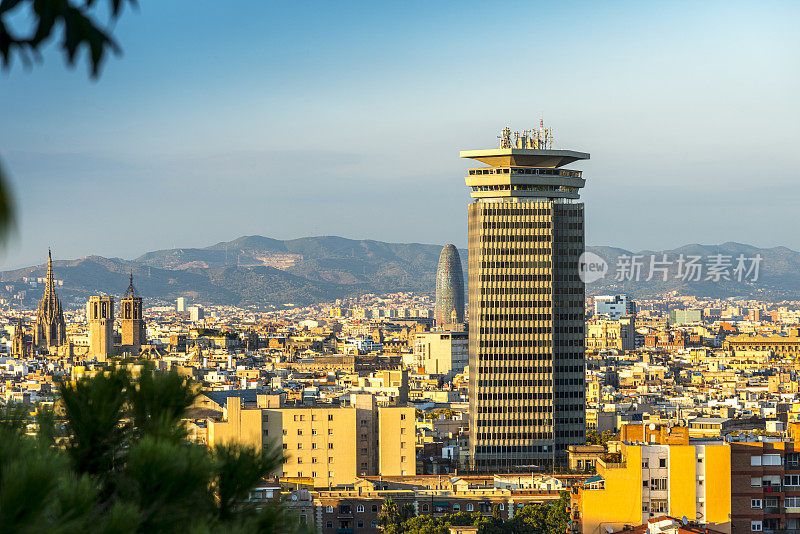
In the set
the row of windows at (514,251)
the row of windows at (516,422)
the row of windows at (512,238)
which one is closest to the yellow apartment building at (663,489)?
the row of windows at (516,422)

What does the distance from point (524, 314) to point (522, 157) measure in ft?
33.2

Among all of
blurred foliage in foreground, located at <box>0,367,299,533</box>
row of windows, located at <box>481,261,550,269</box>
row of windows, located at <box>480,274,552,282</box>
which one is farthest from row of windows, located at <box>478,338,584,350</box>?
blurred foliage in foreground, located at <box>0,367,299,533</box>

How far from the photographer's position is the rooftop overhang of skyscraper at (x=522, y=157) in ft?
330

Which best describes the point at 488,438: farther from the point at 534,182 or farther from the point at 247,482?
the point at 247,482

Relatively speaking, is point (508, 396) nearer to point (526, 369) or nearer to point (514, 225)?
point (526, 369)

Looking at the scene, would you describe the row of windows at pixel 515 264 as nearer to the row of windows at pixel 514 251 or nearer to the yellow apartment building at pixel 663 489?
the row of windows at pixel 514 251

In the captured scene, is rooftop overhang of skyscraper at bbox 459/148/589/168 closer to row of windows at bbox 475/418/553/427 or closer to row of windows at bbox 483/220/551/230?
row of windows at bbox 483/220/551/230

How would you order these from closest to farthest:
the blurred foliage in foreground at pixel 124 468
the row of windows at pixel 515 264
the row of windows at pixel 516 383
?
the blurred foliage in foreground at pixel 124 468 < the row of windows at pixel 516 383 < the row of windows at pixel 515 264

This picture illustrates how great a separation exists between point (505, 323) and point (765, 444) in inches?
1761

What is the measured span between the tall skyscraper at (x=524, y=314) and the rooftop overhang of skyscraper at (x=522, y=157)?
9 cm

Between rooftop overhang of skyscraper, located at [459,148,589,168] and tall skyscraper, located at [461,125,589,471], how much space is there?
9cm

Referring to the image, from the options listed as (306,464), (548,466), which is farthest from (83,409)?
(548,466)

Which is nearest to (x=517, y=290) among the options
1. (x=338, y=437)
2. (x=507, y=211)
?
(x=507, y=211)

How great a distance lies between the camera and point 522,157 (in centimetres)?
10069
